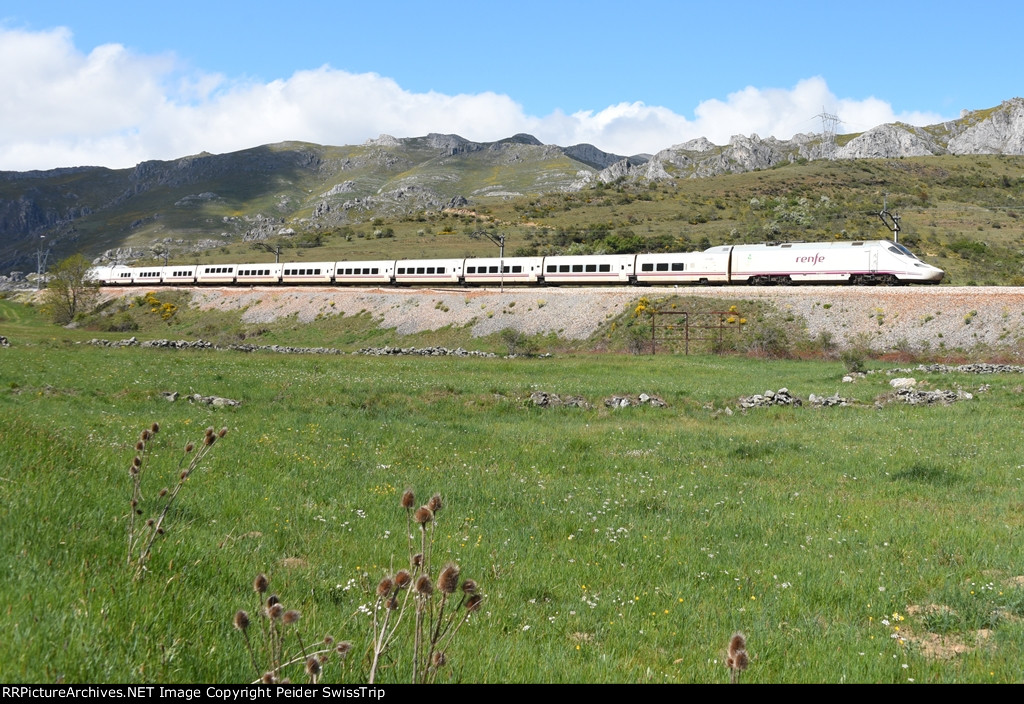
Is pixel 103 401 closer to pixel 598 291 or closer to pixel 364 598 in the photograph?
pixel 364 598

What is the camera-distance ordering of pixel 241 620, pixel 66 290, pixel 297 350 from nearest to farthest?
pixel 241 620 < pixel 297 350 < pixel 66 290

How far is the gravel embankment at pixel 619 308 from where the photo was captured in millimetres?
41781

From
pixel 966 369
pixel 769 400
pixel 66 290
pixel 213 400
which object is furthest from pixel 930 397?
pixel 66 290

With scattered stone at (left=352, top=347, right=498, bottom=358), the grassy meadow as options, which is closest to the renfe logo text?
scattered stone at (left=352, top=347, right=498, bottom=358)

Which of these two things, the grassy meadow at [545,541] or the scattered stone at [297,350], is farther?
the scattered stone at [297,350]

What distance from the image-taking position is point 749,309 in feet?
160

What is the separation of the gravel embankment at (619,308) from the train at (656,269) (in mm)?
2139

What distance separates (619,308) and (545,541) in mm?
45068

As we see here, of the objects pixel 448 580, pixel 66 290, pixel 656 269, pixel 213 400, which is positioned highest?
pixel 656 269

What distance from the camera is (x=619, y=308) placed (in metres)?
53.1

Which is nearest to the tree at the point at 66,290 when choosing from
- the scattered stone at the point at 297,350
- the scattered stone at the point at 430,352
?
the scattered stone at the point at 297,350

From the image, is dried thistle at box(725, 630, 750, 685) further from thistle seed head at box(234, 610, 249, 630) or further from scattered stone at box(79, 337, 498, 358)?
scattered stone at box(79, 337, 498, 358)

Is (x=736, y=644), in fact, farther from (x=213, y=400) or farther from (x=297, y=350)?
(x=297, y=350)

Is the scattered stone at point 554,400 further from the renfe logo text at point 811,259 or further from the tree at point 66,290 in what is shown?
the tree at point 66,290
